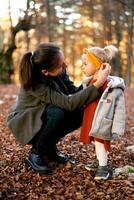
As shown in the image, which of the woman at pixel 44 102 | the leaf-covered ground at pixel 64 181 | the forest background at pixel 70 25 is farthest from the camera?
the forest background at pixel 70 25

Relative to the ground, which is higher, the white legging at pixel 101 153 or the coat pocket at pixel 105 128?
the coat pocket at pixel 105 128

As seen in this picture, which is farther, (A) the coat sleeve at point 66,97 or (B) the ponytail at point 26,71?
(B) the ponytail at point 26,71

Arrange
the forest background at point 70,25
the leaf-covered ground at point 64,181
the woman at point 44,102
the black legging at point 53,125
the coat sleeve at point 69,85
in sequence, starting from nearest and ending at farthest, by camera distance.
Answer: the leaf-covered ground at point 64,181, the woman at point 44,102, the black legging at point 53,125, the coat sleeve at point 69,85, the forest background at point 70,25

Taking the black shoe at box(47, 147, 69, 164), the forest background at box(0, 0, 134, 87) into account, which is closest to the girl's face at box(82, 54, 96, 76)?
the black shoe at box(47, 147, 69, 164)

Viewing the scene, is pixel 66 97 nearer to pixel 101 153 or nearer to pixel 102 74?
pixel 102 74

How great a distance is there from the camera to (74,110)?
431 centimetres

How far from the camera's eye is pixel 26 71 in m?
4.04

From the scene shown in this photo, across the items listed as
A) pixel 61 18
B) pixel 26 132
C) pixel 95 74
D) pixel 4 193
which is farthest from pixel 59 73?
pixel 61 18

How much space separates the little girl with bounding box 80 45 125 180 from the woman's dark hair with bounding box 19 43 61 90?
295 millimetres

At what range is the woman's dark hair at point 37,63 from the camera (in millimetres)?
4051

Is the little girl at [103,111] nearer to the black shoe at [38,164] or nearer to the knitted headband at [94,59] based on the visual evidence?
the knitted headband at [94,59]

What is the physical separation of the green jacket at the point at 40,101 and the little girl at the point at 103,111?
12cm

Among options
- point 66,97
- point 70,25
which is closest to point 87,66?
point 66,97

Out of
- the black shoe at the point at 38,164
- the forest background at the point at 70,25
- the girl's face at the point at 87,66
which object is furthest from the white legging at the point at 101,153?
the forest background at the point at 70,25
